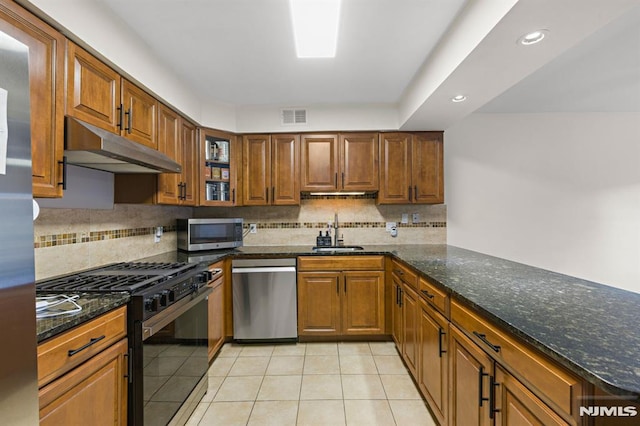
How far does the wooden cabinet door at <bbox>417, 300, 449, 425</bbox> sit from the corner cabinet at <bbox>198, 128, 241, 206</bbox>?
7.54 ft

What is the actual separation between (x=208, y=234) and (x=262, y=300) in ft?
2.90

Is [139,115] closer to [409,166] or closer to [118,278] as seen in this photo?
[118,278]

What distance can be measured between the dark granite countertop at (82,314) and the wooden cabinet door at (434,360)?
5.50 ft

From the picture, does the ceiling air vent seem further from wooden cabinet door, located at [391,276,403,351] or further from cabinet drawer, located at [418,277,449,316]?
cabinet drawer, located at [418,277,449,316]

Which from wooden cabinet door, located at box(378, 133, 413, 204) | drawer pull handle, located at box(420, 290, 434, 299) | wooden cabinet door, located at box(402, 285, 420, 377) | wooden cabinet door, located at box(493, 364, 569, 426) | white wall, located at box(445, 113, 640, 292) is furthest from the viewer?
white wall, located at box(445, 113, 640, 292)

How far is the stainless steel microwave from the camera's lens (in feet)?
10.1

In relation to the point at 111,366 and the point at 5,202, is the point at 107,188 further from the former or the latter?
the point at 5,202

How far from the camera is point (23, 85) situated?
809 millimetres

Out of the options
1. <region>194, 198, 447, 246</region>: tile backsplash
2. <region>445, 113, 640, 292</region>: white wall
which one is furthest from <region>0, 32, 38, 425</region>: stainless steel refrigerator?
<region>445, 113, 640, 292</region>: white wall


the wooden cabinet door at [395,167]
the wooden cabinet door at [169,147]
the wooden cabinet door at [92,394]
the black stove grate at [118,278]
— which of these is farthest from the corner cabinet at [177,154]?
the wooden cabinet door at [395,167]

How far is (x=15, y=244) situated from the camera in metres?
0.76

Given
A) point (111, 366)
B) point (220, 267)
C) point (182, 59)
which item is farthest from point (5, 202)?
point (220, 267)

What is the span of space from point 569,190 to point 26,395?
4700 mm

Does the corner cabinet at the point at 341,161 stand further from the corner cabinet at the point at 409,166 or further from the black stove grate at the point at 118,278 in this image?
the black stove grate at the point at 118,278
